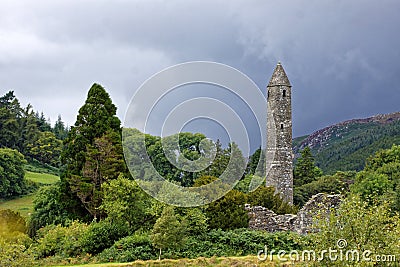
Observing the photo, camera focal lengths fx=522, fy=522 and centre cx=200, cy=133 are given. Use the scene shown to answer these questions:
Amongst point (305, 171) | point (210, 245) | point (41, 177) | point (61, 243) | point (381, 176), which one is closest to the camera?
point (210, 245)

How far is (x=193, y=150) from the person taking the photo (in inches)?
1156

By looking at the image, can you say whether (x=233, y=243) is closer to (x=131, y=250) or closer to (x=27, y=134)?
(x=131, y=250)

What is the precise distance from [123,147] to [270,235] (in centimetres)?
1114

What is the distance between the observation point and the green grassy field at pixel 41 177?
6172 centimetres

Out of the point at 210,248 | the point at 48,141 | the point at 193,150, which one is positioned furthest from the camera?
the point at 48,141

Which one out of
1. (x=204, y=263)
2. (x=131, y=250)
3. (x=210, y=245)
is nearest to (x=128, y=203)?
(x=131, y=250)

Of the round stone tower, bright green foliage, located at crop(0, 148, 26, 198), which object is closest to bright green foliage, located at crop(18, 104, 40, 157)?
bright green foliage, located at crop(0, 148, 26, 198)

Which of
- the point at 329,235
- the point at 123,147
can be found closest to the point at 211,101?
the point at 329,235

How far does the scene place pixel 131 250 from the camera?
2445 centimetres

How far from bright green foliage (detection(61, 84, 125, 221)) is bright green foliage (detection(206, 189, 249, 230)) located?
7.35 m

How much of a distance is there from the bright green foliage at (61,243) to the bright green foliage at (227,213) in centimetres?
664

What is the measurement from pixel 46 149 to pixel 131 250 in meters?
53.8

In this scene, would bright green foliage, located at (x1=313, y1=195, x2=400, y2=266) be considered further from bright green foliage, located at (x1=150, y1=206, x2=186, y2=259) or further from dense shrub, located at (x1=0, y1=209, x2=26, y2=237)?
dense shrub, located at (x1=0, y1=209, x2=26, y2=237)

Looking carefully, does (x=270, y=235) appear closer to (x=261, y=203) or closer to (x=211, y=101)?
(x=261, y=203)
